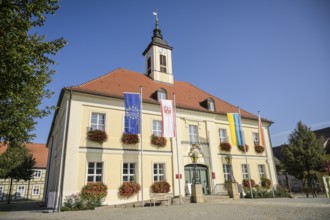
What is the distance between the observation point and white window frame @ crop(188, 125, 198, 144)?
63.4 feet

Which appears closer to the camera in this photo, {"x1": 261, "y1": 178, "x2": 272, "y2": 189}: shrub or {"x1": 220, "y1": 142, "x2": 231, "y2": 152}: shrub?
{"x1": 220, "y1": 142, "x2": 231, "y2": 152}: shrub

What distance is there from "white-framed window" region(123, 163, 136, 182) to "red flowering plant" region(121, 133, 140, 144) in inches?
63.0

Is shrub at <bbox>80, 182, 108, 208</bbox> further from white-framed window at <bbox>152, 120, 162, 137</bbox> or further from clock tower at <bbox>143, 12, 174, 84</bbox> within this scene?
clock tower at <bbox>143, 12, 174, 84</bbox>

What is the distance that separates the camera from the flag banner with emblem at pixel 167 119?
52.1 feet

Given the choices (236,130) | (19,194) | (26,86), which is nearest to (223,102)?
(236,130)

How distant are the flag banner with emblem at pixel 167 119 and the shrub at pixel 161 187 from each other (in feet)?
11.9

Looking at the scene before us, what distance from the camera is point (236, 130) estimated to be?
1947cm

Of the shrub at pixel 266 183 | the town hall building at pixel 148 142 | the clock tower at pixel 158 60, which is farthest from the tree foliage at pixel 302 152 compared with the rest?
the clock tower at pixel 158 60

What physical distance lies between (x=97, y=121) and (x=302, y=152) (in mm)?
24188

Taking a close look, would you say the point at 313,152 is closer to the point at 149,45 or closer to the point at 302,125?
the point at 302,125

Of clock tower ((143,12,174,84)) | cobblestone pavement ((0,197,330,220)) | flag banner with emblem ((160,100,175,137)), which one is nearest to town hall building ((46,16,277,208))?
clock tower ((143,12,174,84))

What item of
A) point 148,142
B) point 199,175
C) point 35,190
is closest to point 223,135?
point 199,175

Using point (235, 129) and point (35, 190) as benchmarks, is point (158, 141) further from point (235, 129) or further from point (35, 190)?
point (35, 190)

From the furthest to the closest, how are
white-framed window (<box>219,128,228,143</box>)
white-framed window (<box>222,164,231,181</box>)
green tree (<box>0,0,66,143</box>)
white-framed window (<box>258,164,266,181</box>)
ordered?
white-framed window (<box>258,164,266,181</box>), white-framed window (<box>219,128,228,143</box>), white-framed window (<box>222,164,231,181</box>), green tree (<box>0,0,66,143</box>)
